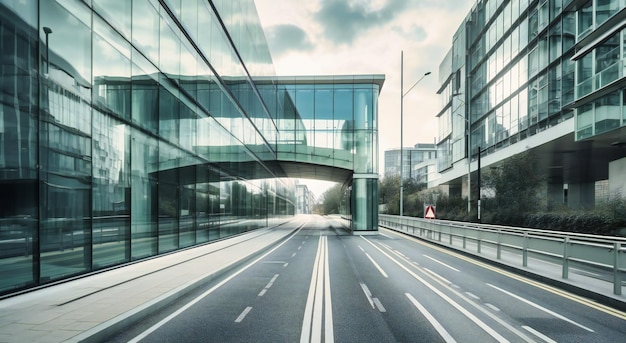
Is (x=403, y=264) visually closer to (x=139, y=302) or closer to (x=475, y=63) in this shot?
(x=139, y=302)

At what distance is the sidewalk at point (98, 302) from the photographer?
5.77 m

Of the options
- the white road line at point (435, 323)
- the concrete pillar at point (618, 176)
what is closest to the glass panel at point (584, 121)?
the concrete pillar at point (618, 176)

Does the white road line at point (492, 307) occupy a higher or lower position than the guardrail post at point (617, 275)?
lower

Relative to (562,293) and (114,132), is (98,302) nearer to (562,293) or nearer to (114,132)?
(114,132)

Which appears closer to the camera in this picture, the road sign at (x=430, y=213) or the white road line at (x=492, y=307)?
the white road line at (x=492, y=307)

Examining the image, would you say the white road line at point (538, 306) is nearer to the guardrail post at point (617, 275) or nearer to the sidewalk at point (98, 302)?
the guardrail post at point (617, 275)

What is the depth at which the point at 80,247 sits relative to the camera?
1002 centimetres

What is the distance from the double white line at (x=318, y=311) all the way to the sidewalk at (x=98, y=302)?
295 cm

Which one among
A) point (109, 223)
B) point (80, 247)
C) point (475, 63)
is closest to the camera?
point (80, 247)

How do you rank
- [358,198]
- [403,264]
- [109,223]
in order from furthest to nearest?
[358,198]
[403,264]
[109,223]

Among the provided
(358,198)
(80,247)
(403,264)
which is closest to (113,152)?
(80,247)

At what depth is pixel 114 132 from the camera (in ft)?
38.9

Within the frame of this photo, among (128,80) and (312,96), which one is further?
(312,96)

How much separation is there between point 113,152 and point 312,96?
96.8 feet
